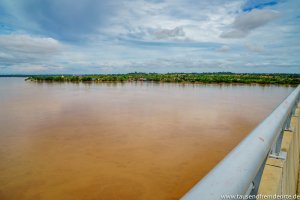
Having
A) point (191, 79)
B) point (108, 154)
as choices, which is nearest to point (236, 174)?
point (108, 154)

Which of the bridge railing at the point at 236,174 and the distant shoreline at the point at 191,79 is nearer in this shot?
the bridge railing at the point at 236,174

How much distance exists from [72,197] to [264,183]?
381 centimetres

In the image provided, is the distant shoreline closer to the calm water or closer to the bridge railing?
the calm water

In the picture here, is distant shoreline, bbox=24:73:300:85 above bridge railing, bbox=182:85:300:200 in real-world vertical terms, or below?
above

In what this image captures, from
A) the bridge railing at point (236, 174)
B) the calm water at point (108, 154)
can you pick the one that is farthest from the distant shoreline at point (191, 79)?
the bridge railing at point (236, 174)

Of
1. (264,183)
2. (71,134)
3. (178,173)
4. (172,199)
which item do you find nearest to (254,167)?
(264,183)

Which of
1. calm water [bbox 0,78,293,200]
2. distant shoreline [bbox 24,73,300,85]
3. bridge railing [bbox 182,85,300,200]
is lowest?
calm water [bbox 0,78,293,200]

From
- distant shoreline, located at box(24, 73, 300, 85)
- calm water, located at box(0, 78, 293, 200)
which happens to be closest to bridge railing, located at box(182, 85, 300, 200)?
calm water, located at box(0, 78, 293, 200)

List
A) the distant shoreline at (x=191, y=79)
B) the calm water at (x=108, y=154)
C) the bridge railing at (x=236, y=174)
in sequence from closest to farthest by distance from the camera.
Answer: the bridge railing at (x=236, y=174) < the calm water at (x=108, y=154) < the distant shoreline at (x=191, y=79)

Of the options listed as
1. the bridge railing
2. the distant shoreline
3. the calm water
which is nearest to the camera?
the bridge railing

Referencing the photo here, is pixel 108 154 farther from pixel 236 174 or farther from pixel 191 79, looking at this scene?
A: pixel 191 79

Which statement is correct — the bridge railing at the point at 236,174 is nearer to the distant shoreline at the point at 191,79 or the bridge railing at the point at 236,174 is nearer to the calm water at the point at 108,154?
the calm water at the point at 108,154

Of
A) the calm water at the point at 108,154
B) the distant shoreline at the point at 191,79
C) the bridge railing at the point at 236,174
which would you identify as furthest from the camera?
the distant shoreline at the point at 191,79

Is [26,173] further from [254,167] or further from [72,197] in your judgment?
[254,167]
